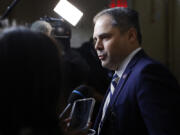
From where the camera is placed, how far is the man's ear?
1272 millimetres

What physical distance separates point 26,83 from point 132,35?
0.86m

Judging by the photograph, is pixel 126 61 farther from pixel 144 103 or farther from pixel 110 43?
pixel 144 103

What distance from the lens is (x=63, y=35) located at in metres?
1.34

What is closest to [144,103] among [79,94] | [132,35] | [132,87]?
[132,87]

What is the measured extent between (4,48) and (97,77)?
4.38 feet

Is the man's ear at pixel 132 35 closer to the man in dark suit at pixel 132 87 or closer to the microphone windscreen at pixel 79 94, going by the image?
the man in dark suit at pixel 132 87

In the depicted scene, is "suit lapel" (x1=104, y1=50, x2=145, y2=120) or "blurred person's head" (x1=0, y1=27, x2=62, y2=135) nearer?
"blurred person's head" (x1=0, y1=27, x2=62, y2=135)

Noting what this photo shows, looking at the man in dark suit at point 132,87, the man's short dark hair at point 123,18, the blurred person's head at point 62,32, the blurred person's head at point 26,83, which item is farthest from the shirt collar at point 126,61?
the blurred person's head at point 26,83

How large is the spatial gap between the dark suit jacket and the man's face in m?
0.11

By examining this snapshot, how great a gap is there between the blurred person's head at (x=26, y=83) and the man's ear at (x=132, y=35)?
2.54 ft

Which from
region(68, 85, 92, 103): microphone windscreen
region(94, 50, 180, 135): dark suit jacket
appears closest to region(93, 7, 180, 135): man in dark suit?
region(94, 50, 180, 135): dark suit jacket

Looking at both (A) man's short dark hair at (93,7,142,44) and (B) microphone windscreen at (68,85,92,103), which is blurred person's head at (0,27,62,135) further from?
(A) man's short dark hair at (93,7,142,44)

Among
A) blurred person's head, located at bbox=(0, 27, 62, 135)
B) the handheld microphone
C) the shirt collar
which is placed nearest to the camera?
blurred person's head, located at bbox=(0, 27, 62, 135)

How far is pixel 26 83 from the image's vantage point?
1.72ft
